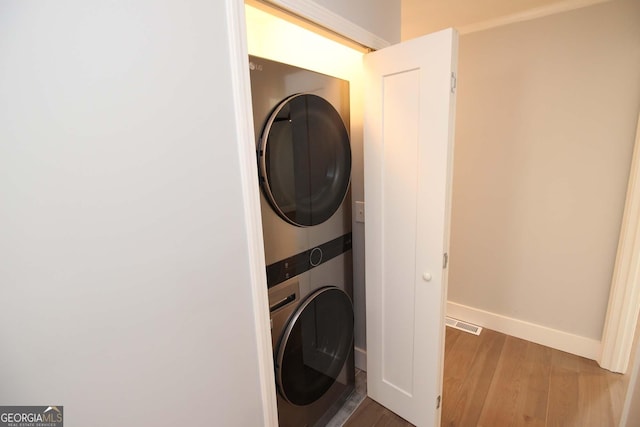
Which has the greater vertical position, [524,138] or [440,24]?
[440,24]

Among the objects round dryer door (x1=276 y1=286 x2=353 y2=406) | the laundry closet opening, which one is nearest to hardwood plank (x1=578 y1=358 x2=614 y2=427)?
round dryer door (x1=276 y1=286 x2=353 y2=406)

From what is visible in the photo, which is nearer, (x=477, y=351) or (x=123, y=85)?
(x=123, y=85)

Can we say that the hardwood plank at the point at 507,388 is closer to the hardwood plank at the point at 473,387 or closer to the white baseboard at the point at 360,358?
the hardwood plank at the point at 473,387

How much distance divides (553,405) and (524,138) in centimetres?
167

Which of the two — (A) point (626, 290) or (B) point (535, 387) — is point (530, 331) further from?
(A) point (626, 290)

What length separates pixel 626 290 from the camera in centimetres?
179

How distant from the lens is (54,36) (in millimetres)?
A: 551

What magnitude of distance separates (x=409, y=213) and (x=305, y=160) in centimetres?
55

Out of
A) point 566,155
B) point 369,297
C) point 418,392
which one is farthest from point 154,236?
point 566,155

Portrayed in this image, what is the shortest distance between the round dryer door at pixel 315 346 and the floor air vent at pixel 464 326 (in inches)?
48.8

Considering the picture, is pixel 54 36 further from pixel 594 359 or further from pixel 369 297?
pixel 594 359

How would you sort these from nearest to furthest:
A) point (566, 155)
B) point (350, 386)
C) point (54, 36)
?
point (54, 36), point (350, 386), point (566, 155)

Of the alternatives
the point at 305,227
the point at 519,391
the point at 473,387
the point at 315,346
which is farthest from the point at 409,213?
the point at 519,391
